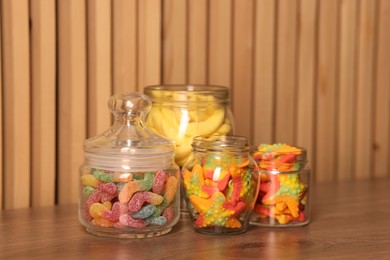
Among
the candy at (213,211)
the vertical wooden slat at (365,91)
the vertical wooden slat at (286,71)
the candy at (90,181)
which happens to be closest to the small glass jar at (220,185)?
the candy at (213,211)

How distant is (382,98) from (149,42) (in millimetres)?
472

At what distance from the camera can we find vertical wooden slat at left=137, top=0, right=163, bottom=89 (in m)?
1.17

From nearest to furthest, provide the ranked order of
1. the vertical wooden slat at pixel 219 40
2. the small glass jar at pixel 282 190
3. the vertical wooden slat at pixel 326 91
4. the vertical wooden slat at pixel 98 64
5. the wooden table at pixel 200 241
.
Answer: the wooden table at pixel 200 241 → the small glass jar at pixel 282 190 → the vertical wooden slat at pixel 98 64 → the vertical wooden slat at pixel 219 40 → the vertical wooden slat at pixel 326 91

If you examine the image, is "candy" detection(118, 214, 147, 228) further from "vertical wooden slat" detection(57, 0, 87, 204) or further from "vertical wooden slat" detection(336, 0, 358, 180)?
"vertical wooden slat" detection(336, 0, 358, 180)

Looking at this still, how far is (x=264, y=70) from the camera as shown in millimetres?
1290

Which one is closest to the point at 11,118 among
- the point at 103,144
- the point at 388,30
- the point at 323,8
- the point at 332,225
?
the point at 103,144

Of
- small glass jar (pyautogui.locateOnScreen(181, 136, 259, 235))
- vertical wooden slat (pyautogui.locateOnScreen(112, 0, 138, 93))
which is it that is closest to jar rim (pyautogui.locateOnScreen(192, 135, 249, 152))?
small glass jar (pyautogui.locateOnScreen(181, 136, 259, 235))

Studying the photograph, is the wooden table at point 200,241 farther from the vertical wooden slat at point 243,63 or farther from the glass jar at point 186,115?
the vertical wooden slat at point 243,63

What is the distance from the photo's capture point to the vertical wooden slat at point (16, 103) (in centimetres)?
108

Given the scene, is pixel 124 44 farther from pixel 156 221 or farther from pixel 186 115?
pixel 156 221

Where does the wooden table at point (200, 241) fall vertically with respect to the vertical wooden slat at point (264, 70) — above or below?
below

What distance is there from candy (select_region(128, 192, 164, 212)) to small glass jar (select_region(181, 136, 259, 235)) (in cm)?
6

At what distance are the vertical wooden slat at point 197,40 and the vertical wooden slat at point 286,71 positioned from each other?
14 centimetres

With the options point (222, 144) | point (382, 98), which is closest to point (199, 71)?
point (222, 144)
